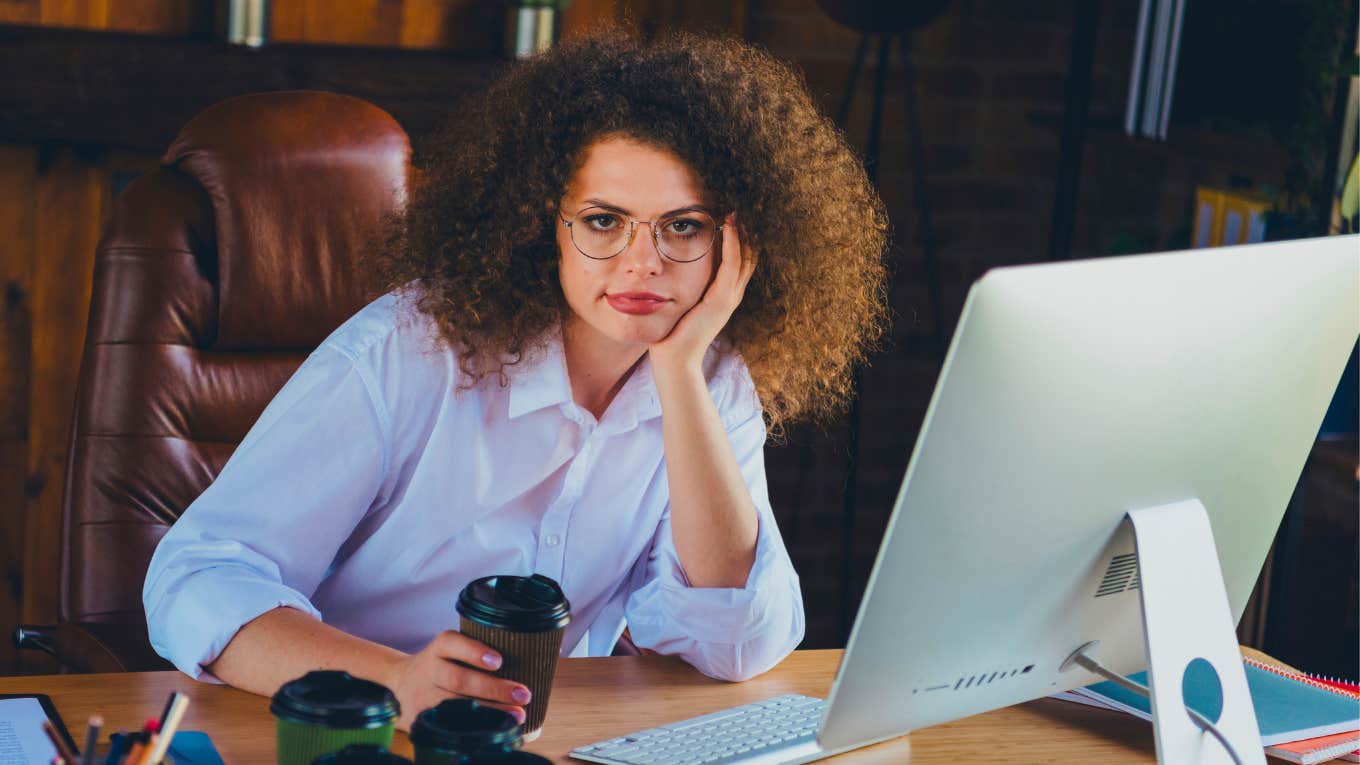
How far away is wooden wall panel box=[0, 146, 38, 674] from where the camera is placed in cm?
256

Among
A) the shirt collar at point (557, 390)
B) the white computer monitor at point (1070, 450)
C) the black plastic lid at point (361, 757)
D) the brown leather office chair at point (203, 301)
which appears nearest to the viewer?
the black plastic lid at point (361, 757)

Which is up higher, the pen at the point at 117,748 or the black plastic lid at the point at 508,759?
the black plastic lid at the point at 508,759

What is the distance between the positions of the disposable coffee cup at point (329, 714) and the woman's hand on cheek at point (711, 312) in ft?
1.95

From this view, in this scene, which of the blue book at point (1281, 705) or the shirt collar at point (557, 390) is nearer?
the blue book at point (1281, 705)

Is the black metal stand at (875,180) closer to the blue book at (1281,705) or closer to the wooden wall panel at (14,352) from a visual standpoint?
the blue book at (1281,705)

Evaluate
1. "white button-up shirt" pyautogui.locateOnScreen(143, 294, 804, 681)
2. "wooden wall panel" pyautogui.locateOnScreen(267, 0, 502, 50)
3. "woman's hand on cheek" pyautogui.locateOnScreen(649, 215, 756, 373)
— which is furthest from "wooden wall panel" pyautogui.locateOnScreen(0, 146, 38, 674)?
"woman's hand on cheek" pyautogui.locateOnScreen(649, 215, 756, 373)

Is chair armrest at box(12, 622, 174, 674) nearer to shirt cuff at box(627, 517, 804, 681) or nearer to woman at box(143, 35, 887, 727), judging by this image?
woman at box(143, 35, 887, 727)

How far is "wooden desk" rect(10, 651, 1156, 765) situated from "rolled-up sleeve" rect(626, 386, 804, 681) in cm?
2

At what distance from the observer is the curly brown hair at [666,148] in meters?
1.52

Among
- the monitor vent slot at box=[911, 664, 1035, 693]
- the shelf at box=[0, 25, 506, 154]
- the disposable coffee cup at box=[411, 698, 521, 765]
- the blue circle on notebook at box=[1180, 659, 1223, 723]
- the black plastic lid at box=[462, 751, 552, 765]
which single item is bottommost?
the blue circle on notebook at box=[1180, 659, 1223, 723]

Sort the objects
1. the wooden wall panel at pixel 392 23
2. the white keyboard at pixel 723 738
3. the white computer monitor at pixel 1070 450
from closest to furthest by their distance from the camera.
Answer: the white computer monitor at pixel 1070 450, the white keyboard at pixel 723 738, the wooden wall panel at pixel 392 23

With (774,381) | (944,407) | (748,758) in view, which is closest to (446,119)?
(774,381)

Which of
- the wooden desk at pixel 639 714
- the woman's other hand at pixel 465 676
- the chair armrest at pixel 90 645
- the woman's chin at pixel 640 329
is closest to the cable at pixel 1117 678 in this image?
the wooden desk at pixel 639 714

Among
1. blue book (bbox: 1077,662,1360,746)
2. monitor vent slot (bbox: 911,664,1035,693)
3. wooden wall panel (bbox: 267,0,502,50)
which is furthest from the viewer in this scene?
wooden wall panel (bbox: 267,0,502,50)
